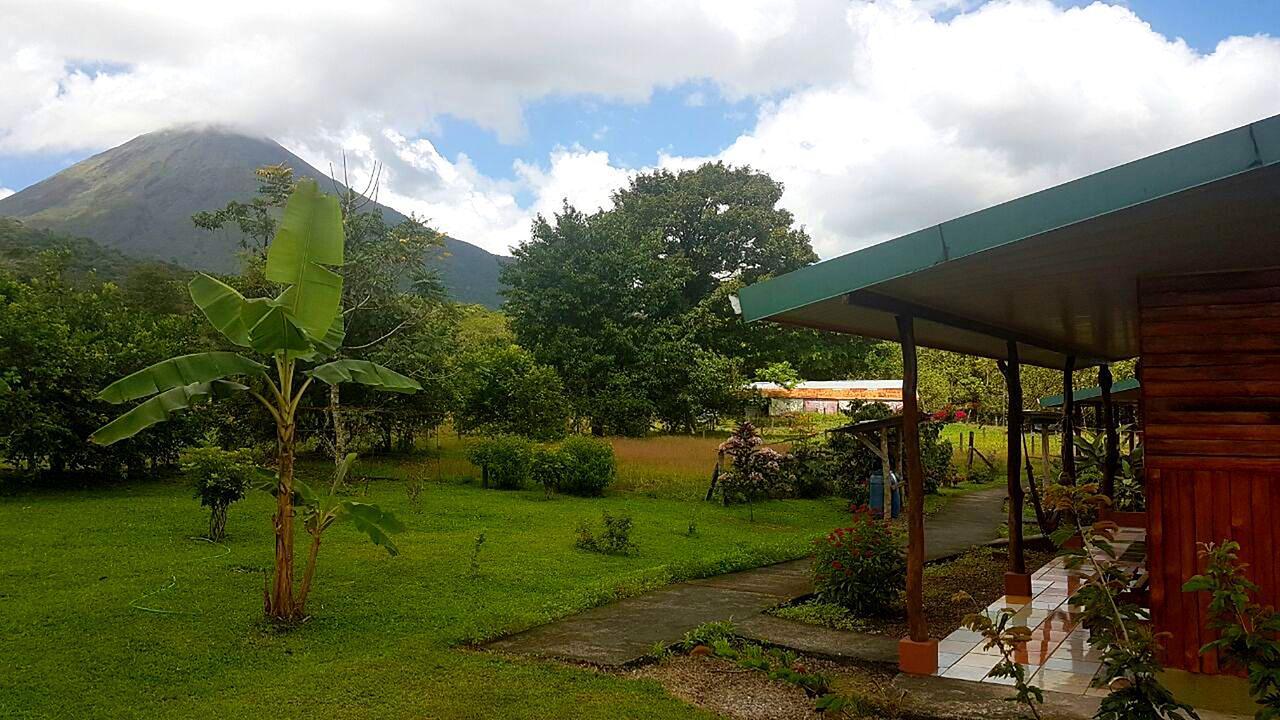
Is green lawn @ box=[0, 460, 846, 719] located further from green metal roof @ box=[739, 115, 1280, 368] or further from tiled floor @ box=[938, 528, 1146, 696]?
A: green metal roof @ box=[739, 115, 1280, 368]

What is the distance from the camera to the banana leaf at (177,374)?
6.31 meters

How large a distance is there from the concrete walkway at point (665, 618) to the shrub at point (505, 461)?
730 cm

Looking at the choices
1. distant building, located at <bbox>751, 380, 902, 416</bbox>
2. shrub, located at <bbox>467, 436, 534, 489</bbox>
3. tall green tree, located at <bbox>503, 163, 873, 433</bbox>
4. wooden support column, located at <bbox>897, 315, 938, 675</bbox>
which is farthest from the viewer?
distant building, located at <bbox>751, 380, 902, 416</bbox>

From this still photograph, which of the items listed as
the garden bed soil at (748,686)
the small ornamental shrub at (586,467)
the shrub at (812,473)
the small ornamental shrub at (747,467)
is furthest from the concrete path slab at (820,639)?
the shrub at (812,473)

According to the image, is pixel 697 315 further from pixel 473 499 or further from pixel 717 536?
pixel 717 536

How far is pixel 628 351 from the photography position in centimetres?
2458

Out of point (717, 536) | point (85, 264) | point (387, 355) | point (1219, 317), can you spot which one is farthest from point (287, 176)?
point (85, 264)

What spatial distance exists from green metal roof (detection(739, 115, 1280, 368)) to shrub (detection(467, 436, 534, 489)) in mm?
10166

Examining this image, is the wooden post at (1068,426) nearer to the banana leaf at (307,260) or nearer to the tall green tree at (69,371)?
the banana leaf at (307,260)

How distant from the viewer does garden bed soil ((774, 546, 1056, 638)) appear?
249 inches

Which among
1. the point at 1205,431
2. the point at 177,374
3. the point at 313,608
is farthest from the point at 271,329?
the point at 1205,431

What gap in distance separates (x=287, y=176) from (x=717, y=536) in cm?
1205

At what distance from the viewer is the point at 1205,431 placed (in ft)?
15.8

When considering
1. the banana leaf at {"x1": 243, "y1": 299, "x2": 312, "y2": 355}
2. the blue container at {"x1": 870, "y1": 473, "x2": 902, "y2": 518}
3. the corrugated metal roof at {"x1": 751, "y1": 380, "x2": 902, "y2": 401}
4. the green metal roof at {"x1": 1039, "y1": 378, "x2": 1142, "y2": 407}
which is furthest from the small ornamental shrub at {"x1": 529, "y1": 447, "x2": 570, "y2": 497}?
the corrugated metal roof at {"x1": 751, "y1": 380, "x2": 902, "y2": 401}
